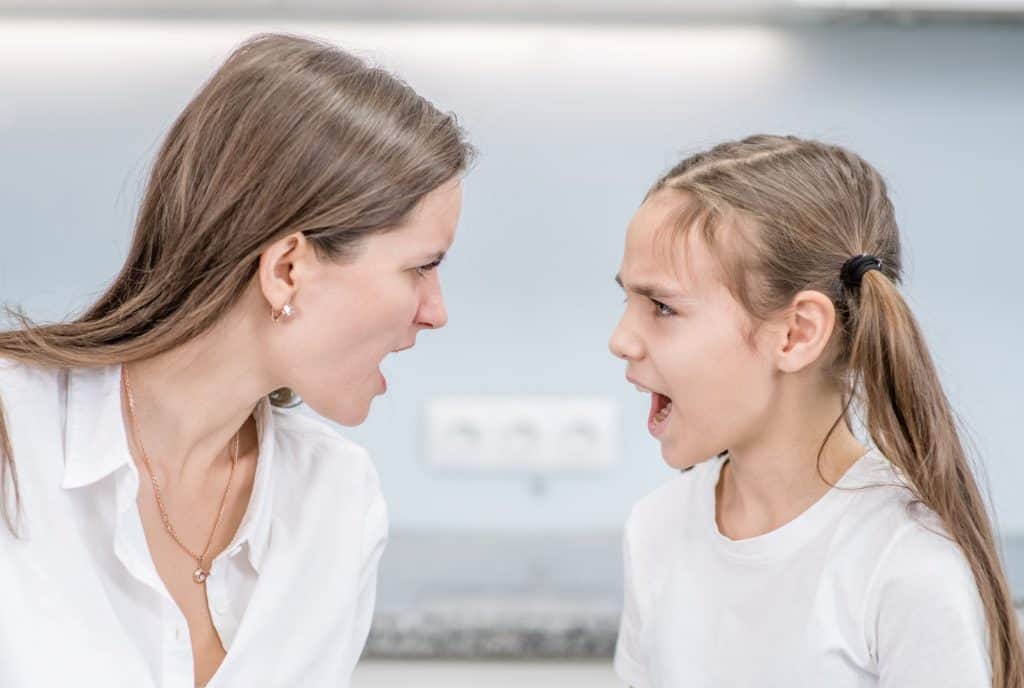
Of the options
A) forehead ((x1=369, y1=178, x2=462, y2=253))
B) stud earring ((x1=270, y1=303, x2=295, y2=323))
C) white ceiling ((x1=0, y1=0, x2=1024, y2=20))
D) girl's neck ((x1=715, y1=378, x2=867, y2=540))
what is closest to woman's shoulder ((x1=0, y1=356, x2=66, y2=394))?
stud earring ((x1=270, y1=303, x2=295, y2=323))

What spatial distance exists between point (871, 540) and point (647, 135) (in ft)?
3.24

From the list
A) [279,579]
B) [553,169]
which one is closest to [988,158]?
[553,169]

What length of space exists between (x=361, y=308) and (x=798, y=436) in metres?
0.45

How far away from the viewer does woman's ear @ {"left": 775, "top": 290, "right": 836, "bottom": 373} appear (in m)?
1.16

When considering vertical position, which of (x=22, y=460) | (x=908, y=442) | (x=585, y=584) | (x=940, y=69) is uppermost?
(x=940, y=69)

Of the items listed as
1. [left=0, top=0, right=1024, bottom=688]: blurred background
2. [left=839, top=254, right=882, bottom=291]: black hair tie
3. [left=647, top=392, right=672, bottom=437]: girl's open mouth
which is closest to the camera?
[left=839, top=254, right=882, bottom=291]: black hair tie

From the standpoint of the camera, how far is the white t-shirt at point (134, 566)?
3.48ft

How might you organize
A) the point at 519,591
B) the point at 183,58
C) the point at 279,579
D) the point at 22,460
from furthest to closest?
the point at 183,58 < the point at 519,591 < the point at 279,579 < the point at 22,460

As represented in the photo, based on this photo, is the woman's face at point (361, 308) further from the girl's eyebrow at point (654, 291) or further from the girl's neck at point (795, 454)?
the girl's neck at point (795, 454)

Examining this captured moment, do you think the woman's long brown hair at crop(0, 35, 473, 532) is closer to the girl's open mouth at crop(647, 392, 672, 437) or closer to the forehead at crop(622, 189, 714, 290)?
the forehead at crop(622, 189, 714, 290)

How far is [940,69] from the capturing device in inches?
77.4

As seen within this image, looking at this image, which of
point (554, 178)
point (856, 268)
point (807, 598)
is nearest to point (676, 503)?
point (807, 598)

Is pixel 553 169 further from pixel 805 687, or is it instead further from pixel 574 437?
pixel 805 687

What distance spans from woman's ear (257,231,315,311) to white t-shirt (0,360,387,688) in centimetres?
18
